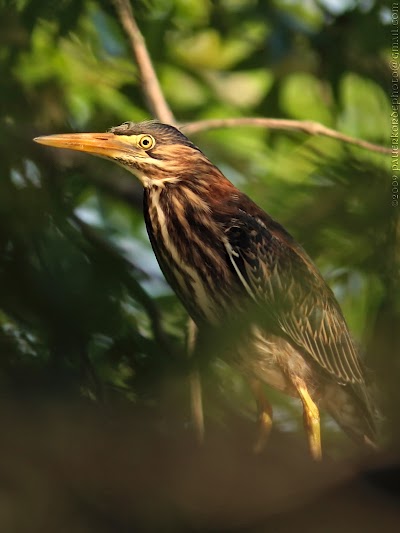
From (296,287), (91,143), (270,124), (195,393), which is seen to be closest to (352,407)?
(296,287)

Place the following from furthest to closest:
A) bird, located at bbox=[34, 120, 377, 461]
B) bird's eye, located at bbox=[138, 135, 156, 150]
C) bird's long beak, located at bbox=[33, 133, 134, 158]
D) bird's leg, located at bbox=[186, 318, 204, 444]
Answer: bird's eye, located at bbox=[138, 135, 156, 150], bird, located at bbox=[34, 120, 377, 461], bird's long beak, located at bbox=[33, 133, 134, 158], bird's leg, located at bbox=[186, 318, 204, 444]

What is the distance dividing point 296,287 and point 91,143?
2.52 feet

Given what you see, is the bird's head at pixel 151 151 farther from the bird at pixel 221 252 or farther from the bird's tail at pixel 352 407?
the bird's tail at pixel 352 407

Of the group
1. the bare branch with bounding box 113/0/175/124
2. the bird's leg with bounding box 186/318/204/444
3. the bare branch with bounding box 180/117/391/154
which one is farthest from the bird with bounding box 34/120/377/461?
the bird's leg with bounding box 186/318/204/444

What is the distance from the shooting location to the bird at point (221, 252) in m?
2.66

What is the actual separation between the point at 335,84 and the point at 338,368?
41.6 inches

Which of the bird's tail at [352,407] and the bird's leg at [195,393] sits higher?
the bird's leg at [195,393]

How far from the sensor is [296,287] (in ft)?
9.43

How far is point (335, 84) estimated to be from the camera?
3.47m

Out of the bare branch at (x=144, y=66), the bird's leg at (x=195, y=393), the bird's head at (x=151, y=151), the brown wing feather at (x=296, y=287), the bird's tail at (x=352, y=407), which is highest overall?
the bare branch at (x=144, y=66)

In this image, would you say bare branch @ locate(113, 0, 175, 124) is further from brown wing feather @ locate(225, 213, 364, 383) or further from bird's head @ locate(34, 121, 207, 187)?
brown wing feather @ locate(225, 213, 364, 383)

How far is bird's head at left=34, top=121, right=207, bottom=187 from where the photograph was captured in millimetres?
2697

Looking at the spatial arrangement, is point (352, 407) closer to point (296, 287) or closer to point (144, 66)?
point (296, 287)

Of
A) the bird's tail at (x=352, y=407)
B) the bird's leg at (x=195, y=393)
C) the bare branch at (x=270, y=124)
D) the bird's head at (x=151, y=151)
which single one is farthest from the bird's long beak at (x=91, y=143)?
the bird's leg at (x=195, y=393)
